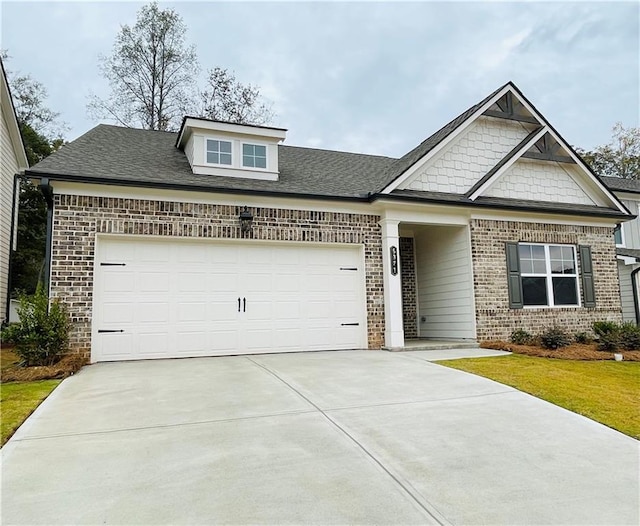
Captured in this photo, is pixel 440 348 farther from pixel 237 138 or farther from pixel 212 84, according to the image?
pixel 212 84

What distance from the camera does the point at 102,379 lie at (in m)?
6.56

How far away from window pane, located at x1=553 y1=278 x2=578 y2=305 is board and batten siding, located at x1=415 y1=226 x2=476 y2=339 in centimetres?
242

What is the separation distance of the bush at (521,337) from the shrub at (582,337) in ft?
4.64

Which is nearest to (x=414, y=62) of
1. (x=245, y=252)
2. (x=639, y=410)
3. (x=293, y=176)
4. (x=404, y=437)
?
(x=293, y=176)

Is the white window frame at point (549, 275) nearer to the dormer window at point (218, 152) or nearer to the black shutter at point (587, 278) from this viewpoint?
the black shutter at point (587, 278)

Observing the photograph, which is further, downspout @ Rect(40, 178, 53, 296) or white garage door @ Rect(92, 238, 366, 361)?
white garage door @ Rect(92, 238, 366, 361)

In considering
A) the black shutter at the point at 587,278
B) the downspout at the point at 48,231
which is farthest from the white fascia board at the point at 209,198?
the black shutter at the point at 587,278

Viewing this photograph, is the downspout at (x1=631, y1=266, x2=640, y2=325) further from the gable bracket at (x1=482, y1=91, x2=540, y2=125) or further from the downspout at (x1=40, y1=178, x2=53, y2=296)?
the downspout at (x1=40, y1=178, x2=53, y2=296)

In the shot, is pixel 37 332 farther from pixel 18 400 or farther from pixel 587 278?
pixel 587 278

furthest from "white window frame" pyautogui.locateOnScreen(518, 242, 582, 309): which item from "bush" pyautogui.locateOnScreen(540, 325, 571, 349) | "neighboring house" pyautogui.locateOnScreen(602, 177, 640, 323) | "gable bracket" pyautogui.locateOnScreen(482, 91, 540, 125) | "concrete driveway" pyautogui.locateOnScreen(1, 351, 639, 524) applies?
"concrete driveway" pyautogui.locateOnScreen(1, 351, 639, 524)

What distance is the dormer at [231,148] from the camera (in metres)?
10.0

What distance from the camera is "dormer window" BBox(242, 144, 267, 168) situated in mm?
10352

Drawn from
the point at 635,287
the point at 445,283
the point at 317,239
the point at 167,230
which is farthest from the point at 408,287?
the point at 635,287

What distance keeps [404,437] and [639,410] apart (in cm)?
317
